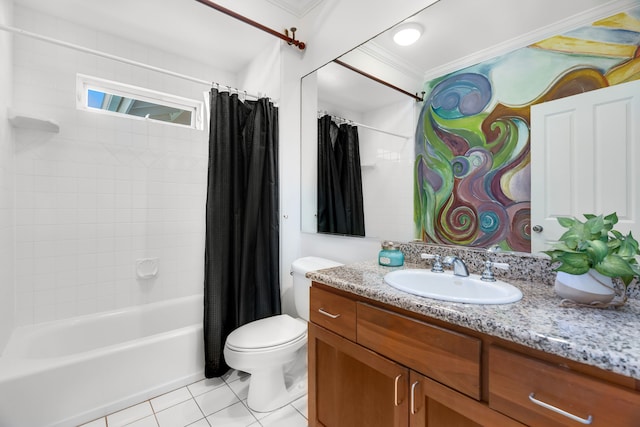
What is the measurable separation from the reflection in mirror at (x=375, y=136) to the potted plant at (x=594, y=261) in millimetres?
710

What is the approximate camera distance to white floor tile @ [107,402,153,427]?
4.81 ft

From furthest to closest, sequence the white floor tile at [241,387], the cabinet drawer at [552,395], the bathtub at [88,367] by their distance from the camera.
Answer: the white floor tile at [241,387] < the bathtub at [88,367] < the cabinet drawer at [552,395]

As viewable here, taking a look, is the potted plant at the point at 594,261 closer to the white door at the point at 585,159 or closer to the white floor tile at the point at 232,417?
the white door at the point at 585,159

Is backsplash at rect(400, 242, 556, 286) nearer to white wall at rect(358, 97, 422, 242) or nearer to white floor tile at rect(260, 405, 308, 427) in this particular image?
white wall at rect(358, 97, 422, 242)

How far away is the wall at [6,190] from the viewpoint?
60.5 inches

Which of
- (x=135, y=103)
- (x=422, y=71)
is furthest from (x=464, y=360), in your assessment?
(x=135, y=103)

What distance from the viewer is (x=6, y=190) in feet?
5.35

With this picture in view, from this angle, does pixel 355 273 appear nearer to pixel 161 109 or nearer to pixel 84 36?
pixel 161 109

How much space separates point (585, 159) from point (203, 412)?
2.10 metres

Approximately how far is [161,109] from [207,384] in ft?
7.11

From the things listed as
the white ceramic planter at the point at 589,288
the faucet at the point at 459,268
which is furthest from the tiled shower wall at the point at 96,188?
the white ceramic planter at the point at 589,288

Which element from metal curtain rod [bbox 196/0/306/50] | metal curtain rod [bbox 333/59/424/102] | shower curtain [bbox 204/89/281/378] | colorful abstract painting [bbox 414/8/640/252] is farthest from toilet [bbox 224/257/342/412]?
metal curtain rod [bbox 196/0/306/50]

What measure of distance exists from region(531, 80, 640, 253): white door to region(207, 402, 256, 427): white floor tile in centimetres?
160

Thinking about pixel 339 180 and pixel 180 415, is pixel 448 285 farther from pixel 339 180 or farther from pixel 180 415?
pixel 180 415
